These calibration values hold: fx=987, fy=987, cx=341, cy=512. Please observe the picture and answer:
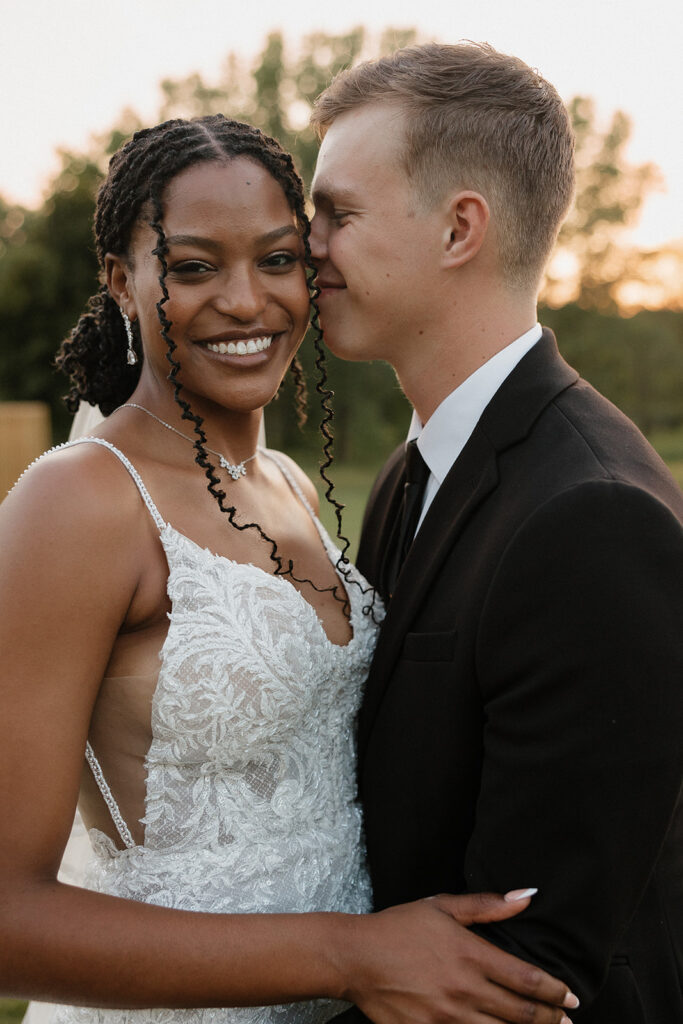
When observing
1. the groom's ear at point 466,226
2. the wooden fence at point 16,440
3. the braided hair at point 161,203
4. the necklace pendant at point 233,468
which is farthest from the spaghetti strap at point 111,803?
the wooden fence at point 16,440

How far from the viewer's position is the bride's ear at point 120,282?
286 cm

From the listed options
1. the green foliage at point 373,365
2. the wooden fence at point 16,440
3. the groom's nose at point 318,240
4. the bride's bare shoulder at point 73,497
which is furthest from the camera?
the green foliage at point 373,365

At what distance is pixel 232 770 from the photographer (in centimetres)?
264

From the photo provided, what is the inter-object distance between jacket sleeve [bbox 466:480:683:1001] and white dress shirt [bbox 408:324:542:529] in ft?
2.51

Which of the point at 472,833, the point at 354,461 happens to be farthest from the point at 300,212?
the point at 354,461

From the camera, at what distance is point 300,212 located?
2877 millimetres

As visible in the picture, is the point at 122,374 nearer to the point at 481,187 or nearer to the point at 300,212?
the point at 300,212

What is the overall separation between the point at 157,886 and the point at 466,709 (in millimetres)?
946

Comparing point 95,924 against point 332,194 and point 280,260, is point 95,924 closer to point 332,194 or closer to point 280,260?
point 280,260

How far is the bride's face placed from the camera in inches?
104

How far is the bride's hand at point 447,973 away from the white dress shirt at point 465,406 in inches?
49.7

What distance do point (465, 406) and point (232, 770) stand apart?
1249mm

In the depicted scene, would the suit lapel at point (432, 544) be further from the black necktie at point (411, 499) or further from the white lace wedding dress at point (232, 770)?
the black necktie at point (411, 499)

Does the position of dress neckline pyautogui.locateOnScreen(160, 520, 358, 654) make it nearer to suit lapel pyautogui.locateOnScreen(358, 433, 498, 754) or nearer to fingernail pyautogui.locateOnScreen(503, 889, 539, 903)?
suit lapel pyautogui.locateOnScreen(358, 433, 498, 754)
